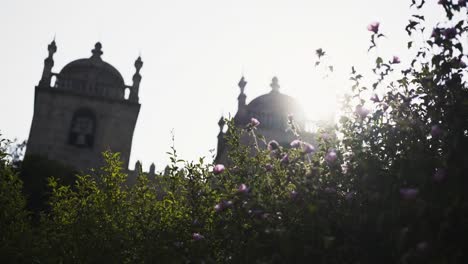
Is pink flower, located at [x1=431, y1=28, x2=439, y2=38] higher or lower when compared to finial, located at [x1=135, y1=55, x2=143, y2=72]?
lower

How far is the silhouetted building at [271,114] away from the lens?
89.2 feet

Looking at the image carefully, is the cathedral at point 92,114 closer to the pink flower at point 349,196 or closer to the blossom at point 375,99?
the blossom at point 375,99

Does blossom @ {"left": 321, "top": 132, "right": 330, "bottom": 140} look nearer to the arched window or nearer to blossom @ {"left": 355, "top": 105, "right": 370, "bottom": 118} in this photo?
blossom @ {"left": 355, "top": 105, "right": 370, "bottom": 118}

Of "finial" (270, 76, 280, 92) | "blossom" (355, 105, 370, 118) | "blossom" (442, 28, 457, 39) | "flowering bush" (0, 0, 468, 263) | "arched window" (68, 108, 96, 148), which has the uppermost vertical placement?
"finial" (270, 76, 280, 92)

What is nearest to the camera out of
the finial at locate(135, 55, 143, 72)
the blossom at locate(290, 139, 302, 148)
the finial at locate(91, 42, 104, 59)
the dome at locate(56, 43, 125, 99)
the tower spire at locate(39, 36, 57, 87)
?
the blossom at locate(290, 139, 302, 148)

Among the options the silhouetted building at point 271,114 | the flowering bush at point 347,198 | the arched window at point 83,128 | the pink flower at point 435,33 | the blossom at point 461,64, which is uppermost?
the silhouetted building at point 271,114

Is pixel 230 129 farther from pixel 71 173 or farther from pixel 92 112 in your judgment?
pixel 92 112

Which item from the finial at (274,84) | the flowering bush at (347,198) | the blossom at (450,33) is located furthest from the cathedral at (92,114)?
the blossom at (450,33)

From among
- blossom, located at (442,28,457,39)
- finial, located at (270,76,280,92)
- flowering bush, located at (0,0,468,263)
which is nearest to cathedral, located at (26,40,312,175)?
finial, located at (270,76,280,92)

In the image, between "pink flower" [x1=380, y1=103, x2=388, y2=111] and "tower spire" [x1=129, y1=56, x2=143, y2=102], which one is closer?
"pink flower" [x1=380, y1=103, x2=388, y2=111]

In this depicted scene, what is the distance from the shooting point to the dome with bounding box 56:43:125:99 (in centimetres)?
2828

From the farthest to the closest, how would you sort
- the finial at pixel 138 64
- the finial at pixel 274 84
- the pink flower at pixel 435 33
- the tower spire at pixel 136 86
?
the finial at pixel 274 84, the finial at pixel 138 64, the tower spire at pixel 136 86, the pink flower at pixel 435 33

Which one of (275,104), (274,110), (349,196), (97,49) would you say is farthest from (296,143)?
(97,49)

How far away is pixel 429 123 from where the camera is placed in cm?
609
